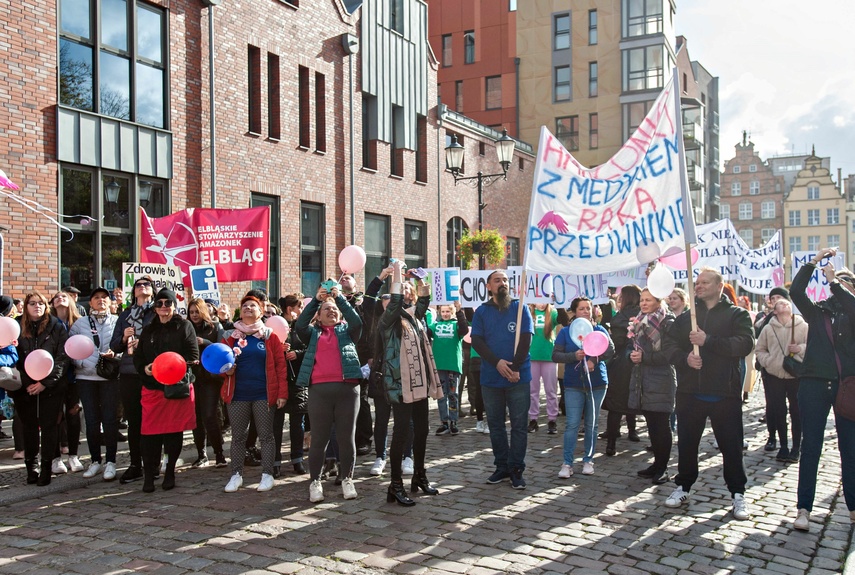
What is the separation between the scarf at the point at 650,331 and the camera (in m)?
7.73

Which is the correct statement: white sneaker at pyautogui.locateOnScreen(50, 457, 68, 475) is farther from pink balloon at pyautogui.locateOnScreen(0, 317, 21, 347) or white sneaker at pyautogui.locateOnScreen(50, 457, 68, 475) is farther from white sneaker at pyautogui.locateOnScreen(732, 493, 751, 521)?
white sneaker at pyautogui.locateOnScreen(732, 493, 751, 521)

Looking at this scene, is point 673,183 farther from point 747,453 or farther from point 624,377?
point 747,453

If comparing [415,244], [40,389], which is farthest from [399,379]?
[415,244]

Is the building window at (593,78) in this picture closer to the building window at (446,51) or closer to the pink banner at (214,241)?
the building window at (446,51)

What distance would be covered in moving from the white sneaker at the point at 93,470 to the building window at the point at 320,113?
12.7 metres

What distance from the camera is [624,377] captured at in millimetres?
8680

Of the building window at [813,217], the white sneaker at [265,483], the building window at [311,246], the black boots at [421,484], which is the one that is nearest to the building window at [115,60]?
the building window at [311,246]

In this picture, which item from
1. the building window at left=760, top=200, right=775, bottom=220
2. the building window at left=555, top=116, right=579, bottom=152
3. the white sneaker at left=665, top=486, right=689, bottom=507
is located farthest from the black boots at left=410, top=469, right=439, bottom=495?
the building window at left=760, top=200, right=775, bottom=220

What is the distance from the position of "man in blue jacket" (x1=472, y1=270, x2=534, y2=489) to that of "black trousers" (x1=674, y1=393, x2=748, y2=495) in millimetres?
1439

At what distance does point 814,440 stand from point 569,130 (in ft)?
114

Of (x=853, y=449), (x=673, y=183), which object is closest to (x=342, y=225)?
(x=673, y=183)

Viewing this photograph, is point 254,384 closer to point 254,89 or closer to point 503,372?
point 503,372

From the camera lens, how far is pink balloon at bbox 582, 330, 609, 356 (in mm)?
7785

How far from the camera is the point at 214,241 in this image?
34.0 ft
